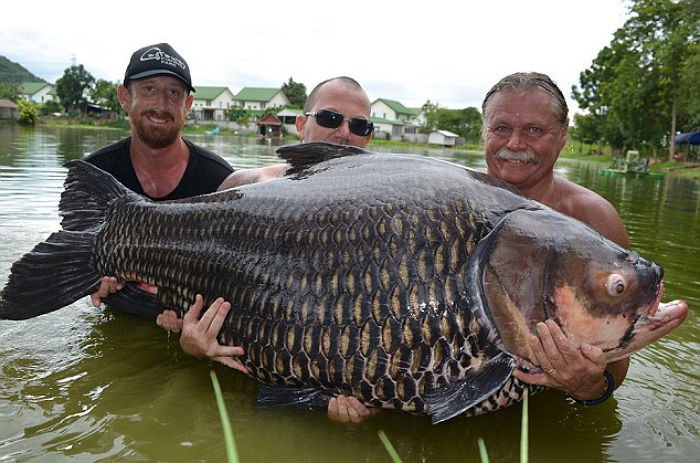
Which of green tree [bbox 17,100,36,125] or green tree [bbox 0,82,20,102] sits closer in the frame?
green tree [bbox 17,100,36,125]

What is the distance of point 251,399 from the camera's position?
10.9 ft

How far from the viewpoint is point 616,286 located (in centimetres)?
231

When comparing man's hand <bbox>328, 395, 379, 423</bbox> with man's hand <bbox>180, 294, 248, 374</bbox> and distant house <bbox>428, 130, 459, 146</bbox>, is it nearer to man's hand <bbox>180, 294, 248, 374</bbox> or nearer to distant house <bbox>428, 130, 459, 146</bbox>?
man's hand <bbox>180, 294, 248, 374</bbox>

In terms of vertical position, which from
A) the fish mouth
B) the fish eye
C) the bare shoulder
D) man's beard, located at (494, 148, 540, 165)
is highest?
man's beard, located at (494, 148, 540, 165)

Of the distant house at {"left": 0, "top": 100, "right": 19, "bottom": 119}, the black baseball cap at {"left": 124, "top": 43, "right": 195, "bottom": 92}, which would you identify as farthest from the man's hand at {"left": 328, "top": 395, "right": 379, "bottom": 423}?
the distant house at {"left": 0, "top": 100, "right": 19, "bottom": 119}

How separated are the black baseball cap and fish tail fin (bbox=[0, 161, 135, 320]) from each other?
128cm

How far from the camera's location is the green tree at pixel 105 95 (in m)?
75.5

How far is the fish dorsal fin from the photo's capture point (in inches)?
132

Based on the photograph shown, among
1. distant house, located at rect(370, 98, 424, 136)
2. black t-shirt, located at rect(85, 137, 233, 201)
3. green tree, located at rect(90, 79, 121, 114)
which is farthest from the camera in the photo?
distant house, located at rect(370, 98, 424, 136)

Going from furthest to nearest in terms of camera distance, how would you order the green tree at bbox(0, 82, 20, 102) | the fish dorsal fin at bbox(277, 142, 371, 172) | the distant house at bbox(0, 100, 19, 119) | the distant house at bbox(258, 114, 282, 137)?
the green tree at bbox(0, 82, 20, 102), the distant house at bbox(258, 114, 282, 137), the distant house at bbox(0, 100, 19, 119), the fish dorsal fin at bbox(277, 142, 371, 172)

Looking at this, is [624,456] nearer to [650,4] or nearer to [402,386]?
[402,386]

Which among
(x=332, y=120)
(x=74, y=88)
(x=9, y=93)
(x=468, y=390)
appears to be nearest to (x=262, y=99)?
(x=74, y=88)

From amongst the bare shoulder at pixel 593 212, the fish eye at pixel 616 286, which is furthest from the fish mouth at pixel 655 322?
the bare shoulder at pixel 593 212

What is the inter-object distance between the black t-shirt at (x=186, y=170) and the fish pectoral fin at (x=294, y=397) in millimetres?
2651
